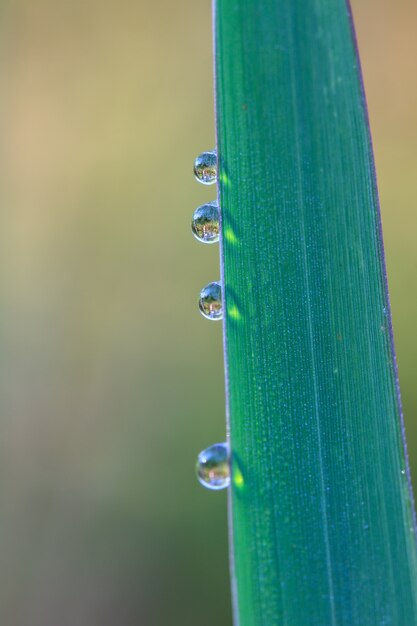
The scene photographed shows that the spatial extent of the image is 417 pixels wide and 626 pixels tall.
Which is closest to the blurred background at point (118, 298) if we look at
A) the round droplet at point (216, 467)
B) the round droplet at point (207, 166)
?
the round droplet at point (207, 166)

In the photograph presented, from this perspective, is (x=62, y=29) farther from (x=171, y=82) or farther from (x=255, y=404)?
(x=255, y=404)

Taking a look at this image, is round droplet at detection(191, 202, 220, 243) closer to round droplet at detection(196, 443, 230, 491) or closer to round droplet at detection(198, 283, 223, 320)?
round droplet at detection(198, 283, 223, 320)

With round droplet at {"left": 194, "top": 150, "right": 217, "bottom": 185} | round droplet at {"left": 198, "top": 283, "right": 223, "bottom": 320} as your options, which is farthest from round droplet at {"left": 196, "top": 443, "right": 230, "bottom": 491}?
round droplet at {"left": 194, "top": 150, "right": 217, "bottom": 185}

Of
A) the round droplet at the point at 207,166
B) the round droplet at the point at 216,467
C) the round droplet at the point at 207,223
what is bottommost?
the round droplet at the point at 216,467

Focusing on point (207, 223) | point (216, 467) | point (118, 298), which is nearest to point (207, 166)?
point (207, 223)

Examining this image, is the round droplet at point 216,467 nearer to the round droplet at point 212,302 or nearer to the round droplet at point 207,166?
the round droplet at point 212,302
